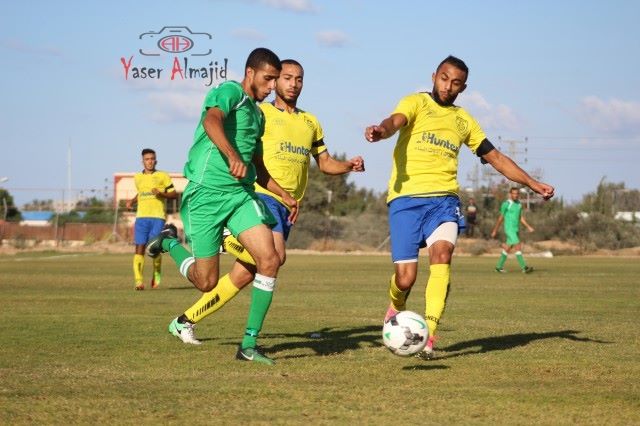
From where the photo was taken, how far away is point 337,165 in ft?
34.9

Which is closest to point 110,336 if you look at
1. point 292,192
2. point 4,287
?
point 292,192

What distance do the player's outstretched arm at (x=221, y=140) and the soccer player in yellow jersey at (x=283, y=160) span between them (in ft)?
5.70

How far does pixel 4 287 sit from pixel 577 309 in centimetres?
1039

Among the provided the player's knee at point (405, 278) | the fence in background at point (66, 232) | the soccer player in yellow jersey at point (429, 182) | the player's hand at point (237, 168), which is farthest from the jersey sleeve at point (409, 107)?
the fence in background at point (66, 232)

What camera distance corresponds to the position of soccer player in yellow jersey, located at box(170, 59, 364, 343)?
32.8ft

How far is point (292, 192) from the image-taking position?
418 inches

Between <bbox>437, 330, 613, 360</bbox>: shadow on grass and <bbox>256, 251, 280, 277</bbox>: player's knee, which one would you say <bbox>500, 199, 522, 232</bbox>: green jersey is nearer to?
<bbox>437, 330, 613, 360</bbox>: shadow on grass

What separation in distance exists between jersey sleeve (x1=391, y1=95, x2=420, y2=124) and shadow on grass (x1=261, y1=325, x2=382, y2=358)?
2143mm

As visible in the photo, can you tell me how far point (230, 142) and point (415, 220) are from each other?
182cm

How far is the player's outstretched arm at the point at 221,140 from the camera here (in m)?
8.09

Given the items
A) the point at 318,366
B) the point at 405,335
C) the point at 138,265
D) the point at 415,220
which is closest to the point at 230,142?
the point at 415,220

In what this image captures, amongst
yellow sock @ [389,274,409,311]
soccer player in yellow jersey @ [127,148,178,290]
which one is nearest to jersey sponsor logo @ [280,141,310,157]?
yellow sock @ [389,274,409,311]

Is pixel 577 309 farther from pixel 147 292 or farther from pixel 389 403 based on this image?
pixel 389 403

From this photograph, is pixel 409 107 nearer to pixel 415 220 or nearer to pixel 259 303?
pixel 415 220
